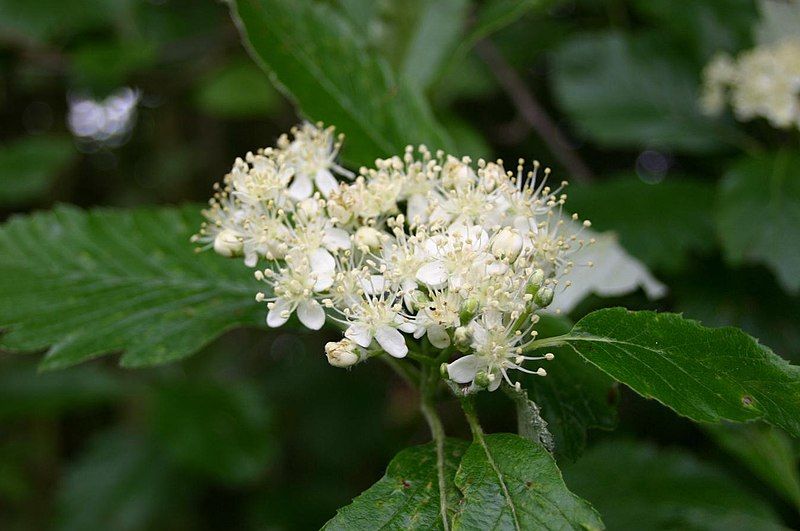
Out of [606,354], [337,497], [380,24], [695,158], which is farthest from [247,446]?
[606,354]

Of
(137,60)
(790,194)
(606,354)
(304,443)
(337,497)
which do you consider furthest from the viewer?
(304,443)

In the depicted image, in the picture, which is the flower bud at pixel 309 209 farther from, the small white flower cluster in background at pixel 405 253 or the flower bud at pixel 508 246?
the flower bud at pixel 508 246

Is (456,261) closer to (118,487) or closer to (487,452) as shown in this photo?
(487,452)

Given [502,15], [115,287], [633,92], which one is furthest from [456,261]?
[633,92]

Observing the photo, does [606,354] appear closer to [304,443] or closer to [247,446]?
[247,446]

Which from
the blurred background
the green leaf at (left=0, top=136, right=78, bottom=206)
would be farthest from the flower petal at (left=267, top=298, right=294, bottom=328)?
the green leaf at (left=0, top=136, right=78, bottom=206)

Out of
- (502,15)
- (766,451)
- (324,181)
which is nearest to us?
(324,181)
